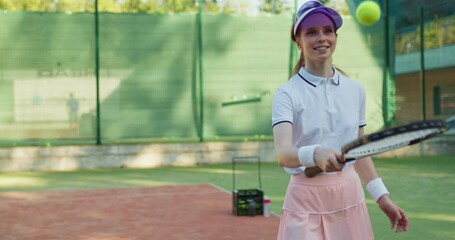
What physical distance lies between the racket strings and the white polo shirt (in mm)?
344

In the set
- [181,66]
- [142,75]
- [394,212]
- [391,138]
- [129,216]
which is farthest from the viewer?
[181,66]

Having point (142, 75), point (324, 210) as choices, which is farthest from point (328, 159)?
point (142, 75)

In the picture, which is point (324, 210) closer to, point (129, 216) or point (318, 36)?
point (318, 36)

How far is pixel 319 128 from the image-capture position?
7.41 ft

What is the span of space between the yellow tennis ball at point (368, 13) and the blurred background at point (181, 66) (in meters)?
0.44

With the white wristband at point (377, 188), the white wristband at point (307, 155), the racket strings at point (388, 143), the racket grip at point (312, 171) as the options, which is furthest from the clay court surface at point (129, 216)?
the racket strings at point (388, 143)

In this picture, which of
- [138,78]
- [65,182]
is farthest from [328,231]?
[138,78]

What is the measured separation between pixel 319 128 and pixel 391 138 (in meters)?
0.46

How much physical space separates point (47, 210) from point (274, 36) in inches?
268

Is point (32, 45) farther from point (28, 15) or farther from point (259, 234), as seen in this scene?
point (259, 234)

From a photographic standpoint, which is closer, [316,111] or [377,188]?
[316,111]

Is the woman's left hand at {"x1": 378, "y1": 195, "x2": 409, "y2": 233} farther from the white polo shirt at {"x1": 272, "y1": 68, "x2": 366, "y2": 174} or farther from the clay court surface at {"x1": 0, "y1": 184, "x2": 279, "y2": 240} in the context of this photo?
the clay court surface at {"x1": 0, "y1": 184, "x2": 279, "y2": 240}

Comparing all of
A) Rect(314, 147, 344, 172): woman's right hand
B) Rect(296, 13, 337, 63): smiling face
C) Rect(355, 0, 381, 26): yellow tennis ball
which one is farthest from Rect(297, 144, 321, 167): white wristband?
Rect(355, 0, 381, 26): yellow tennis ball

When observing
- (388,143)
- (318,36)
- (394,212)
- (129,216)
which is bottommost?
(129,216)
